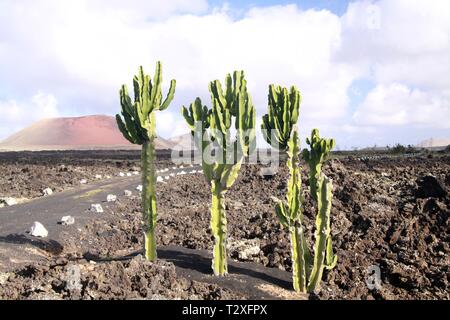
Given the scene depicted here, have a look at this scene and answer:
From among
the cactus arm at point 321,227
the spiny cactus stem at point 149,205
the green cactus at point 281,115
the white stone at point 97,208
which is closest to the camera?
the cactus arm at point 321,227

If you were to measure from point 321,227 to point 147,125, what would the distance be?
11.8 ft

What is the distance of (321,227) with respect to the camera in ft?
25.0

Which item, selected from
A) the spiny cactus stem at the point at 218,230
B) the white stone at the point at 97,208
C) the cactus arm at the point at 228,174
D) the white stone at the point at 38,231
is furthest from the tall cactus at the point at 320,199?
the white stone at the point at 97,208

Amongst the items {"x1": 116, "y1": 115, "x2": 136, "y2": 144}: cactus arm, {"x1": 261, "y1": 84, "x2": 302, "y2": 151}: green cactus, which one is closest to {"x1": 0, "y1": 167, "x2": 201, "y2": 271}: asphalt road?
{"x1": 116, "y1": 115, "x2": 136, "y2": 144}: cactus arm

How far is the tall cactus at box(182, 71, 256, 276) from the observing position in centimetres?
803

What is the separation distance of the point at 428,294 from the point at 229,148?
429cm

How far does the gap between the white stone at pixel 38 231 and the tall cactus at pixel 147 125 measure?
384 cm

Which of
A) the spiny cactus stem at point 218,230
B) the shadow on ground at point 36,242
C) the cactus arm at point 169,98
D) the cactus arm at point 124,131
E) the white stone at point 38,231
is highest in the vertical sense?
the cactus arm at point 169,98

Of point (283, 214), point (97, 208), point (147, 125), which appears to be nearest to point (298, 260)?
point (283, 214)

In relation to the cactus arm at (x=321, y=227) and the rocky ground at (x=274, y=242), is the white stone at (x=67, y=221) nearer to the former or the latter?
the rocky ground at (x=274, y=242)

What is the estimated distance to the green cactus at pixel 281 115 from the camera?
8820 millimetres

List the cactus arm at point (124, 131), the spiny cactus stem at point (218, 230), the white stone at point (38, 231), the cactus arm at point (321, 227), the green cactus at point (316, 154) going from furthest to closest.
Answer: the white stone at point (38, 231) < the cactus arm at point (124, 131) < the spiny cactus stem at point (218, 230) < the green cactus at point (316, 154) < the cactus arm at point (321, 227)

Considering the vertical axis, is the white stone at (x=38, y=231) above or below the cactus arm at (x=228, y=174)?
below
